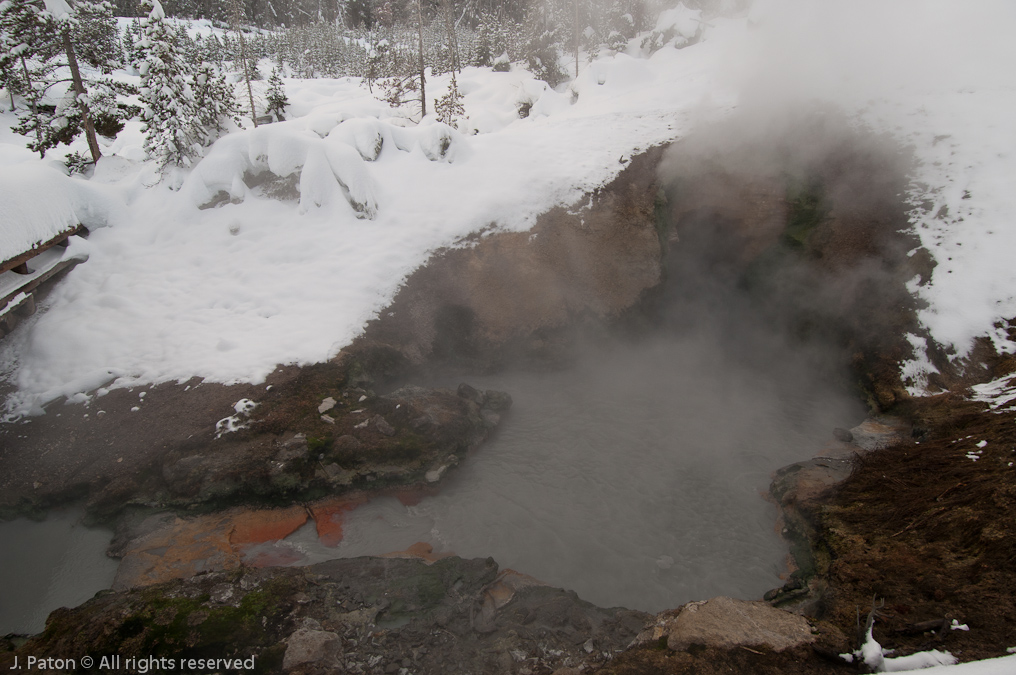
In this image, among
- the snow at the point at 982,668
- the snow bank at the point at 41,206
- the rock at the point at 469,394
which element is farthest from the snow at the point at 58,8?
the snow at the point at 982,668

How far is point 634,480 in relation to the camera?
8.41m

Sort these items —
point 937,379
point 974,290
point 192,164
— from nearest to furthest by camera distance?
point 937,379 → point 974,290 → point 192,164

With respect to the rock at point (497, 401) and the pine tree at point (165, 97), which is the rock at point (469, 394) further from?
the pine tree at point (165, 97)

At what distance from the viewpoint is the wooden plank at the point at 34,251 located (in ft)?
29.9

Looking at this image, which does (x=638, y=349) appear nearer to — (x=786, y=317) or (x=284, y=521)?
(x=786, y=317)

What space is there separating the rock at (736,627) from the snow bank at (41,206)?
12502 mm

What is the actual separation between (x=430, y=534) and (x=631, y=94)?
21.8 m

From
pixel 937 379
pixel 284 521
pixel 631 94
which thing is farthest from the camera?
pixel 631 94

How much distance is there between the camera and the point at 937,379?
8.58 meters

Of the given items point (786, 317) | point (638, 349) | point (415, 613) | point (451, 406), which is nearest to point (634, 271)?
point (638, 349)

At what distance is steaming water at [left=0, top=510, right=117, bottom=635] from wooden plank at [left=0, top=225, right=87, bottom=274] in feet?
15.9

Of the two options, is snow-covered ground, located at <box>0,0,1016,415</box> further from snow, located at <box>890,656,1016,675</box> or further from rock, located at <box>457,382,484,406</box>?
snow, located at <box>890,656,1016,675</box>

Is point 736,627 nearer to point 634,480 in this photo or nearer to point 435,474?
point 634,480

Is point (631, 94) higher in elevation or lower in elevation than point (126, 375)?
higher
